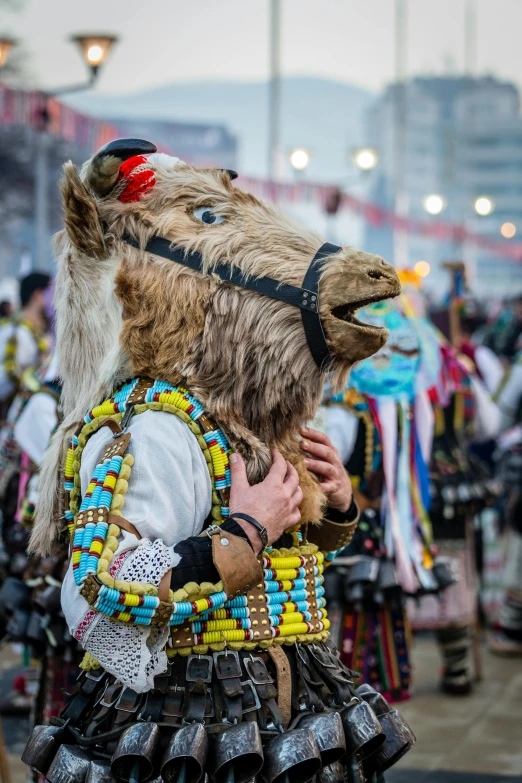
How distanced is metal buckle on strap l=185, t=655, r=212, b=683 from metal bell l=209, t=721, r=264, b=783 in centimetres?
13

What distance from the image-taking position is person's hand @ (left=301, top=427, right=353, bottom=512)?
114 inches

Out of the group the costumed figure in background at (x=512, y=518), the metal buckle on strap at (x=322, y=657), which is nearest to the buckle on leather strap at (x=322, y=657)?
the metal buckle on strap at (x=322, y=657)

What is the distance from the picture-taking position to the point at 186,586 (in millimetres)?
2375

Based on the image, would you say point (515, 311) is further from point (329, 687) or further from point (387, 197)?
point (387, 197)

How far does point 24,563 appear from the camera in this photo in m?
5.20

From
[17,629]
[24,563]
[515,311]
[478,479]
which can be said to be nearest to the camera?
[17,629]

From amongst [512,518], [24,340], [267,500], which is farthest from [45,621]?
[512,518]

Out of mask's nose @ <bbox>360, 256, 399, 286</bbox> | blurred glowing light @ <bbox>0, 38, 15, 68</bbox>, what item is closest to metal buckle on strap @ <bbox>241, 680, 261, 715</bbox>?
mask's nose @ <bbox>360, 256, 399, 286</bbox>


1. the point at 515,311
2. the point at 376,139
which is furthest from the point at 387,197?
the point at 515,311

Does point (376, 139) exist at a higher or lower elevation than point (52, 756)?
higher

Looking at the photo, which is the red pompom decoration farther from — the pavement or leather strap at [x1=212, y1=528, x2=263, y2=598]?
the pavement

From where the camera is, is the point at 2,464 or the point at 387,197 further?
the point at 387,197

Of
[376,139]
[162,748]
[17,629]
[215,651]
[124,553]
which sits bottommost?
[17,629]

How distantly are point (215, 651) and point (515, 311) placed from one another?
39.2 ft
